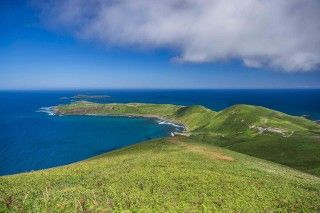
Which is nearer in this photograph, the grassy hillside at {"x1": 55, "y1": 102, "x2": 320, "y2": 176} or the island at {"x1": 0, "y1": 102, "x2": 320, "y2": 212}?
the island at {"x1": 0, "y1": 102, "x2": 320, "y2": 212}

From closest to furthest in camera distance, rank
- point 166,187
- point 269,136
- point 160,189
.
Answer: point 160,189 < point 166,187 < point 269,136

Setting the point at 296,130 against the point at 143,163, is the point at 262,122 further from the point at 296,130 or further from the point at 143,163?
the point at 143,163

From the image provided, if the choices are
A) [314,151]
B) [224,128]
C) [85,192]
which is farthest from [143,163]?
[224,128]

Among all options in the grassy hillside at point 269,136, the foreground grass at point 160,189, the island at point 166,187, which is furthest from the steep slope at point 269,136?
the foreground grass at point 160,189

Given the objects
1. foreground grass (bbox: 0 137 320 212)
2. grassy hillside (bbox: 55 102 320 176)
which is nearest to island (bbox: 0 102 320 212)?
foreground grass (bbox: 0 137 320 212)

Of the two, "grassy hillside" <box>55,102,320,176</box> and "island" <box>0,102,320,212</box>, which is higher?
"island" <box>0,102,320,212</box>

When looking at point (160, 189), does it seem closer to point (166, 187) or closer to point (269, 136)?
point (166, 187)

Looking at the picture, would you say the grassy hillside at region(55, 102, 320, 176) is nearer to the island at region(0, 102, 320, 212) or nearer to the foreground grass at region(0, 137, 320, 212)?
the island at region(0, 102, 320, 212)

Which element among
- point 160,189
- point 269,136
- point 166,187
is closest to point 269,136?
point 269,136

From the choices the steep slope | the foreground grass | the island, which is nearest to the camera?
the foreground grass
